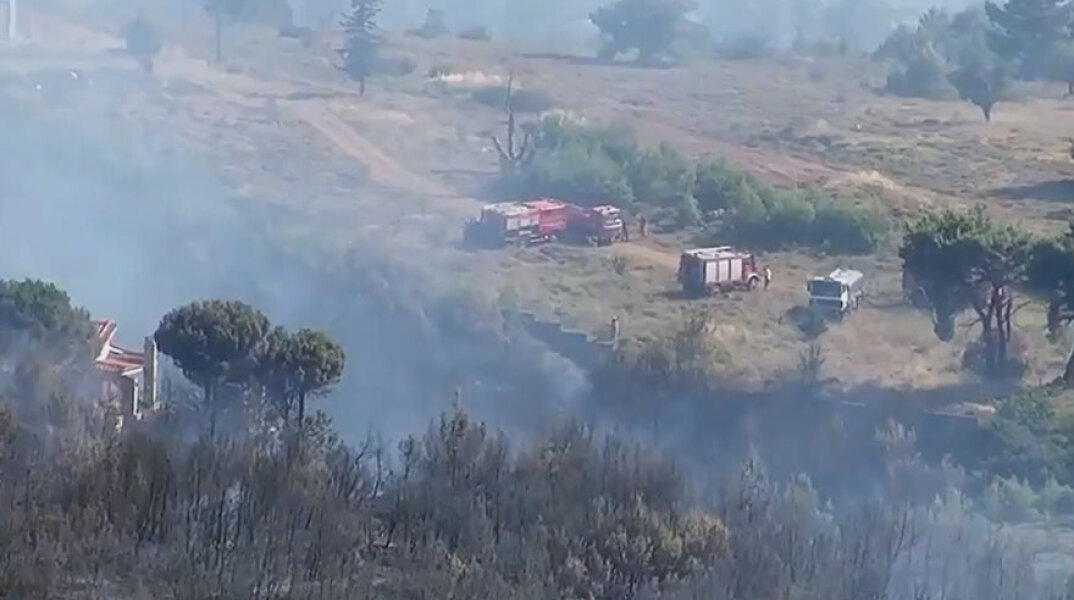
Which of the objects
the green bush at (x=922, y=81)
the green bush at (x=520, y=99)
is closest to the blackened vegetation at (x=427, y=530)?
the green bush at (x=520, y=99)

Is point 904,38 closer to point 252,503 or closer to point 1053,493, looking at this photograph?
point 1053,493

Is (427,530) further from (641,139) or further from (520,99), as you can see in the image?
(520,99)

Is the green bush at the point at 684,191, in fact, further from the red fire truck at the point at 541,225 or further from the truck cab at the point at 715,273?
the truck cab at the point at 715,273

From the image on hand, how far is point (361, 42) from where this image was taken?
32.0 metres

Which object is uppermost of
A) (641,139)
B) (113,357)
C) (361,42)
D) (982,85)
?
(361,42)

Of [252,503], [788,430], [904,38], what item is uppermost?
[904,38]

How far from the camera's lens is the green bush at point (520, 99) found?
28.4 m

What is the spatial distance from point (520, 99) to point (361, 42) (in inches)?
168

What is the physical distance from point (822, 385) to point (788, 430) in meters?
1.20

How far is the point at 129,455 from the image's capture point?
6773mm

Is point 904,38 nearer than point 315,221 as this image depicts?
No

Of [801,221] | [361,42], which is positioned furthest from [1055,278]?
[361,42]

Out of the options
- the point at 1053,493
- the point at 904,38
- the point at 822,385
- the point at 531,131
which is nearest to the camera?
the point at 1053,493

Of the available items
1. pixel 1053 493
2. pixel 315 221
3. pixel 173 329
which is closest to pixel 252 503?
pixel 173 329
